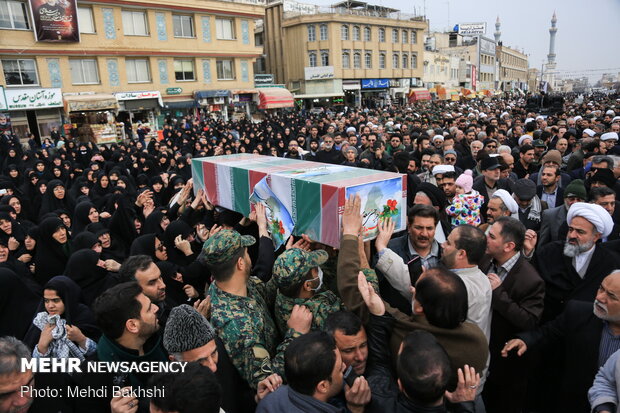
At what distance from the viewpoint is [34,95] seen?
789 inches

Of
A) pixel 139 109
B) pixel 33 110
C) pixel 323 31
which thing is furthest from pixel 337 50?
pixel 33 110

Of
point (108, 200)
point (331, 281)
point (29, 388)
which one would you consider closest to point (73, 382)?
point (29, 388)

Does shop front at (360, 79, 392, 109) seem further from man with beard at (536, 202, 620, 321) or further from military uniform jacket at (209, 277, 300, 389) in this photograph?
military uniform jacket at (209, 277, 300, 389)

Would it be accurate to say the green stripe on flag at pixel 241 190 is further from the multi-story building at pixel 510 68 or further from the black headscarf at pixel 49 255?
the multi-story building at pixel 510 68

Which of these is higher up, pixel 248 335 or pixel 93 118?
pixel 93 118

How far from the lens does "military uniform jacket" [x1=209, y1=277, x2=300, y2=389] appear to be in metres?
2.06

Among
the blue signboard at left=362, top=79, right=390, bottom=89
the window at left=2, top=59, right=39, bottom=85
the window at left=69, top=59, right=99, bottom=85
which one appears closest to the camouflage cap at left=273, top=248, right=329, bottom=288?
the window at left=2, top=59, right=39, bottom=85

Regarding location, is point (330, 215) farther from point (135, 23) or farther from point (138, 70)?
point (135, 23)

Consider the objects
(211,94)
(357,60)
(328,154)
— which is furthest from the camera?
(357,60)

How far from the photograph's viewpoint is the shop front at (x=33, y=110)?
64.0 ft

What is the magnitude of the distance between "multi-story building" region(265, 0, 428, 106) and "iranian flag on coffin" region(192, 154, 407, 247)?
3412 cm

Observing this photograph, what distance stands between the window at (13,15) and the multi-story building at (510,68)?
72.9 metres

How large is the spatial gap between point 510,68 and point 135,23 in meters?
82.5

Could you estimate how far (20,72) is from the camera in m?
20.4
